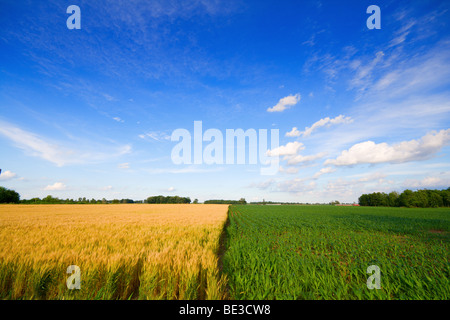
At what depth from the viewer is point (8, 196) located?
79.2 m

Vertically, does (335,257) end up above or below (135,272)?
below

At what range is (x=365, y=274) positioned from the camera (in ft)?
18.7

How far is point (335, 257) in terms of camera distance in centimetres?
768

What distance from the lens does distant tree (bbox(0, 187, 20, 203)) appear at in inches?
3068

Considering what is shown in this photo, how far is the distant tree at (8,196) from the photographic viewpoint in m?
77.9
